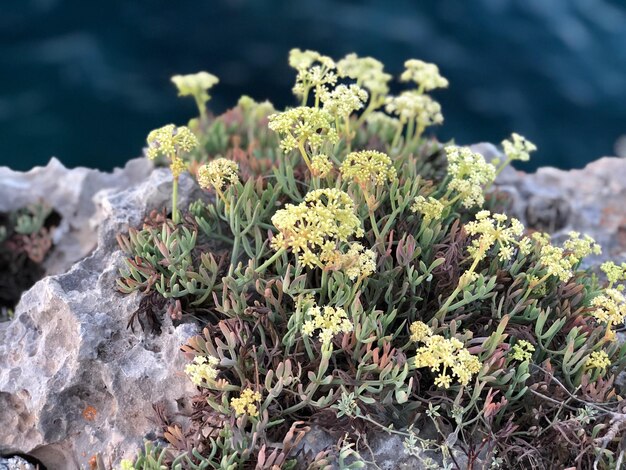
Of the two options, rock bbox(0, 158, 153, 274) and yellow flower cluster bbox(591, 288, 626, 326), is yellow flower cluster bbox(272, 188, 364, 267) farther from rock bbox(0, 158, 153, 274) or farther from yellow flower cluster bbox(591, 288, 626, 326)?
rock bbox(0, 158, 153, 274)

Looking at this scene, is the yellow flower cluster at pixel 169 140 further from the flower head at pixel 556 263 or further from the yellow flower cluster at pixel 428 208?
the flower head at pixel 556 263

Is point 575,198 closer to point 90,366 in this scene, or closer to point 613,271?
point 613,271

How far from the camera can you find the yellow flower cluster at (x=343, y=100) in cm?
323

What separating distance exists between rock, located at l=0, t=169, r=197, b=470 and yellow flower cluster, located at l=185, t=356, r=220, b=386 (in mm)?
246

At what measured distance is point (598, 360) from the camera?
2.96m

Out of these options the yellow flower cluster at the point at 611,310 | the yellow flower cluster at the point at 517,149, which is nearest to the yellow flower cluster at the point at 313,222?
the yellow flower cluster at the point at 611,310

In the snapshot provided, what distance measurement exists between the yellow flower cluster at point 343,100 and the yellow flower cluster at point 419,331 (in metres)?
1.03

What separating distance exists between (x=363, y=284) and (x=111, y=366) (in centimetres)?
111

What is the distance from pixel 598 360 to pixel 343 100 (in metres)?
1.57

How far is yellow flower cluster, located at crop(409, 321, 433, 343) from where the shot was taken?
280 cm

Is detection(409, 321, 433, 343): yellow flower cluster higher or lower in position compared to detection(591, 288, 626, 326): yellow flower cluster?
lower

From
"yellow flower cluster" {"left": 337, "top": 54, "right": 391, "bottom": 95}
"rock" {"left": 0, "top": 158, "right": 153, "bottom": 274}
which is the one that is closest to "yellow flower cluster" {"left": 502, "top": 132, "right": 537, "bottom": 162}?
"yellow flower cluster" {"left": 337, "top": 54, "right": 391, "bottom": 95}

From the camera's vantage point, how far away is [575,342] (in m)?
3.05

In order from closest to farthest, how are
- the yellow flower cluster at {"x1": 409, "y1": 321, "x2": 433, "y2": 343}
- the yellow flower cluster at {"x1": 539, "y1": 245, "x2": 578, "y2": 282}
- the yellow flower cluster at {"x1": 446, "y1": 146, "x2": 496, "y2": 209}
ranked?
the yellow flower cluster at {"x1": 409, "y1": 321, "x2": 433, "y2": 343}
the yellow flower cluster at {"x1": 539, "y1": 245, "x2": 578, "y2": 282}
the yellow flower cluster at {"x1": 446, "y1": 146, "x2": 496, "y2": 209}
